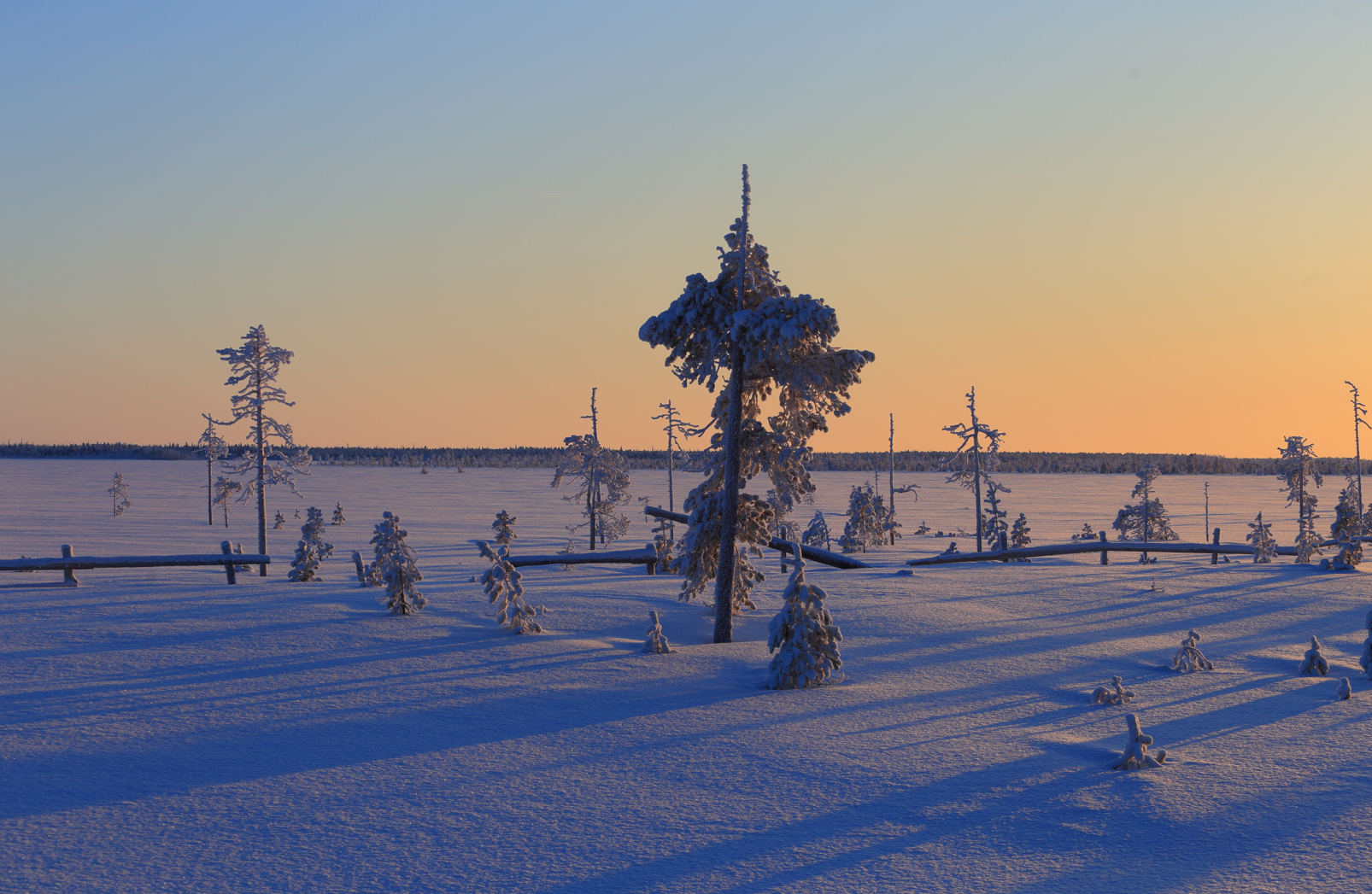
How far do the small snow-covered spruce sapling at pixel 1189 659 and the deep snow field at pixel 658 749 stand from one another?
0.23 metres

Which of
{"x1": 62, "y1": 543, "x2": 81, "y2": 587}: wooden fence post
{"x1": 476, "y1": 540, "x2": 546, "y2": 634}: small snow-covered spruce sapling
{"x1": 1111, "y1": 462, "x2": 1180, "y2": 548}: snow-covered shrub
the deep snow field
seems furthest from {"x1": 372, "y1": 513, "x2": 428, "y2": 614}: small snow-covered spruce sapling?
{"x1": 1111, "y1": 462, "x2": 1180, "y2": 548}: snow-covered shrub

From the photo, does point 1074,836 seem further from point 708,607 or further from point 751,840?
point 708,607

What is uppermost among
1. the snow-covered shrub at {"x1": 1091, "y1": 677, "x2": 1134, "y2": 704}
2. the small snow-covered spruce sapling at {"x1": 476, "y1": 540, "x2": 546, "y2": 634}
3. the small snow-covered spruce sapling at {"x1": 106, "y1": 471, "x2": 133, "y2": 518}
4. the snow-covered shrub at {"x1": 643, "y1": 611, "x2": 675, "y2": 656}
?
the small snow-covered spruce sapling at {"x1": 106, "y1": 471, "x2": 133, "y2": 518}

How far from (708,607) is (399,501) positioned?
172 feet

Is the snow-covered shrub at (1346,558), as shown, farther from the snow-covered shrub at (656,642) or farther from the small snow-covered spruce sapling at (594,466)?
the small snow-covered spruce sapling at (594,466)

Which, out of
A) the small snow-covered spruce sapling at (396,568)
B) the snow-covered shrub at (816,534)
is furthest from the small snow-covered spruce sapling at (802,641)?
the snow-covered shrub at (816,534)

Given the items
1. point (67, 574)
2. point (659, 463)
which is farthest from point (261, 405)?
point (659, 463)

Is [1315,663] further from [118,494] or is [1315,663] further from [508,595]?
[118,494]

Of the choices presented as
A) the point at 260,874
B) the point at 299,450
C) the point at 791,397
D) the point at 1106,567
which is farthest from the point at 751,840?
the point at 299,450

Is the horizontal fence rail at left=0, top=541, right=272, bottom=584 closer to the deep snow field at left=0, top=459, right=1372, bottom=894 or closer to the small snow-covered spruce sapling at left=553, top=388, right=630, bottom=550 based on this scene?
the deep snow field at left=0, top=459, right=1372, bottom=894

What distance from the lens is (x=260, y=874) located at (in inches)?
242

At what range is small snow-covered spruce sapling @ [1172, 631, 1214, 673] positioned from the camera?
12.3 meters

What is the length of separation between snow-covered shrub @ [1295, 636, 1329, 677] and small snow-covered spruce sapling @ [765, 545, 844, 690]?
6.45m

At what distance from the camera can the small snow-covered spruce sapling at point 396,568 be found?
16.1 meters
